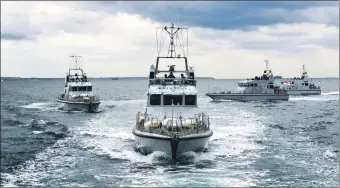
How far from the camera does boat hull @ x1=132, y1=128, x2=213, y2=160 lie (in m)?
23.6

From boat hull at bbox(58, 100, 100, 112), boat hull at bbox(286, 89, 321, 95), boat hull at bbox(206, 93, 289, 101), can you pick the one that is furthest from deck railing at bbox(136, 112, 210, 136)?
boat hull at bbox(286, 89, 321, 95)

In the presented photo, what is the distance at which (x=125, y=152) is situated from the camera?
2897 cm

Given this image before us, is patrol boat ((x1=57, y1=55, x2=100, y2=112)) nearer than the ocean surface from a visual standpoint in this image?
No

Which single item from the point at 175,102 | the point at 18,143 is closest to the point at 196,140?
the point at 175,102

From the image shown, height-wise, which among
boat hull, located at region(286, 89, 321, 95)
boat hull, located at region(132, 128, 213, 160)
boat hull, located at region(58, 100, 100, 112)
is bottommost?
boat hull, located at region(132, 128, 213, 160)

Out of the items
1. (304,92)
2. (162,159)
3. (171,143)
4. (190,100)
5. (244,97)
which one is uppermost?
(190,100)

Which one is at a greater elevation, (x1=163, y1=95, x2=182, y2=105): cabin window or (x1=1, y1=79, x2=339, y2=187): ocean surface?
(x1=163, y1=95, x2=182, y2=105): cabin window

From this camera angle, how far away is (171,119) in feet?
85.1

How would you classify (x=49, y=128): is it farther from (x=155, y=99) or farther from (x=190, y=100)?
(x=190, y=100)

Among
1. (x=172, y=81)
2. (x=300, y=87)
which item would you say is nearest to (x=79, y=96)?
(x=172, y=81)

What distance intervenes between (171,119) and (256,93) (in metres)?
63.9

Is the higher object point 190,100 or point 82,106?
point 190,100

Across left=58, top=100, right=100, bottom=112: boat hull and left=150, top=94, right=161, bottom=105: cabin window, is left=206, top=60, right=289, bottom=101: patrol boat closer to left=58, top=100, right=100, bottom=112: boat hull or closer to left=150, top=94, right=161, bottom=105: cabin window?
left=58, top=100, right=100, bottom=112: boat hull

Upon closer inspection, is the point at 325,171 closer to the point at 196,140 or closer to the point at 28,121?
the point at 196,140
